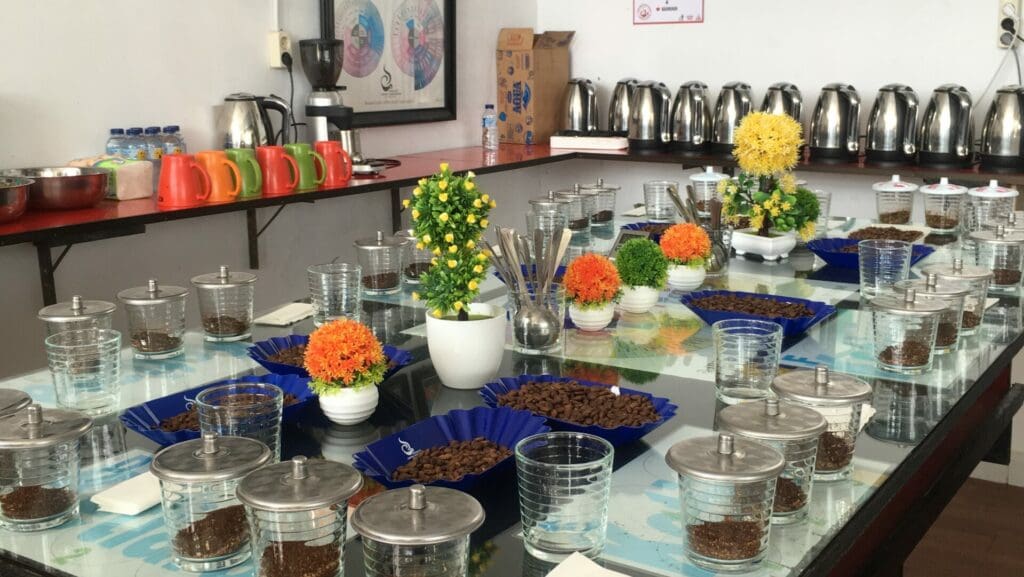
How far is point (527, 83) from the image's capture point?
4.99 m

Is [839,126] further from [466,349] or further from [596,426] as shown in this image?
[596,426]

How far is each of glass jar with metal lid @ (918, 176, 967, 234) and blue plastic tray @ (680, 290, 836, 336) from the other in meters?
1.09

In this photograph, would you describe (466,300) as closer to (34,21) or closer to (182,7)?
(34,21)

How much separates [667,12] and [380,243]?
307 centimetres

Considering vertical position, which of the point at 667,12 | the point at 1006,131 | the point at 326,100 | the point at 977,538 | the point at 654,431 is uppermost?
the point at 667,12

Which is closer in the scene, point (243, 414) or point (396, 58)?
point (243, 414)

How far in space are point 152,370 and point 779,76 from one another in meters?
3.67

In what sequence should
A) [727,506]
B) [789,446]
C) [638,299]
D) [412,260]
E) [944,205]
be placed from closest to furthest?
[727,506] < [789,446] < [638,299] < [412,260] < [944,205]

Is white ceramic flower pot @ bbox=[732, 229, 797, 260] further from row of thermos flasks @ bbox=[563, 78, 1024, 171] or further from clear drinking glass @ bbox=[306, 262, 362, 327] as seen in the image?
row of thermos flasks @ bbox=[563, 78, 1024, 171]

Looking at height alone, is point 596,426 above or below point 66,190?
below

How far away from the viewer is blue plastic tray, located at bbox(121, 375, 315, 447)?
139 cm

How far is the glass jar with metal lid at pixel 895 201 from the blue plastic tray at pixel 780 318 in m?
1.19

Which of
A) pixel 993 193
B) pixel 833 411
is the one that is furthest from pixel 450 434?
pixel 993 193

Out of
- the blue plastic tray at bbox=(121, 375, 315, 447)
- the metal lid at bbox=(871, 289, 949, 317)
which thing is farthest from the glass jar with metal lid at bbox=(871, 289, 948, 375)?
the blue plastic tray at bbox=(121, 375, 315, 447)
